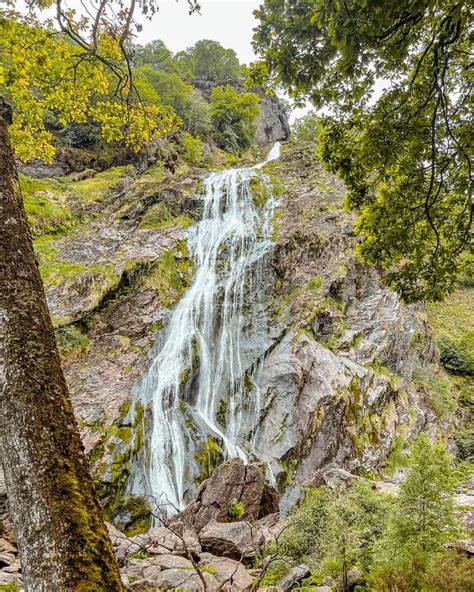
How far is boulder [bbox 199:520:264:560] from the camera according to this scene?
709 centimetres

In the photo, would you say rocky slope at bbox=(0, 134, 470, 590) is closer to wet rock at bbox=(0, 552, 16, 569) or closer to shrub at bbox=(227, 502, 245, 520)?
shrub at bbox=(227, 502, 245, 520)

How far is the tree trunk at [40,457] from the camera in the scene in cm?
201

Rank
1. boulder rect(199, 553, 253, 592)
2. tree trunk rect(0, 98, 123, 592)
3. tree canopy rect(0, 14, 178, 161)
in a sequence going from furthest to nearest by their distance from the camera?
boulder rect(199, 553, 253, 592), tree canopy rect(0, 14, 178, 161), tree trunk rect(0, 98, 123, 592)

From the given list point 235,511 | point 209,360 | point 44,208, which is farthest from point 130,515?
point 44,208

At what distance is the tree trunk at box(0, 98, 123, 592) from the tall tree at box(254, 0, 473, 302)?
3.23 meters

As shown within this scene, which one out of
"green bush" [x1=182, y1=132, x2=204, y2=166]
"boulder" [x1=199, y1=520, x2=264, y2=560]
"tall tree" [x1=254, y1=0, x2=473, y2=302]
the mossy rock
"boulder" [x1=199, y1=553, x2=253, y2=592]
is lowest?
the mossy rock

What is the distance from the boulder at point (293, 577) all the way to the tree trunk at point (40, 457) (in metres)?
4.46

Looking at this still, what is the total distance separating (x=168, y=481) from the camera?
11039 millimetres

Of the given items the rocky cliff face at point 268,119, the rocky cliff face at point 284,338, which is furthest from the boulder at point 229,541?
the rocky cliff face at point 268,119

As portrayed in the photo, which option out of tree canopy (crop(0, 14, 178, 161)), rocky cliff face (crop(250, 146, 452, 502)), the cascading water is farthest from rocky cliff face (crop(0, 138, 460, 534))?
tree canopy (crop(0, 14, 178, 161))

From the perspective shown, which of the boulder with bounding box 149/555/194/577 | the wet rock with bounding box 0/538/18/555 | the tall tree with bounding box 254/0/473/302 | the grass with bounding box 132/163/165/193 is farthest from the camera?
the grass with bounding box 132/163/165/193

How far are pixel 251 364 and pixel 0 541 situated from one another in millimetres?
9088

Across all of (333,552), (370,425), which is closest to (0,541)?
(333,552)

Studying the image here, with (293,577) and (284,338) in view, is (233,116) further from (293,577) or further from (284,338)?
(293,577)
